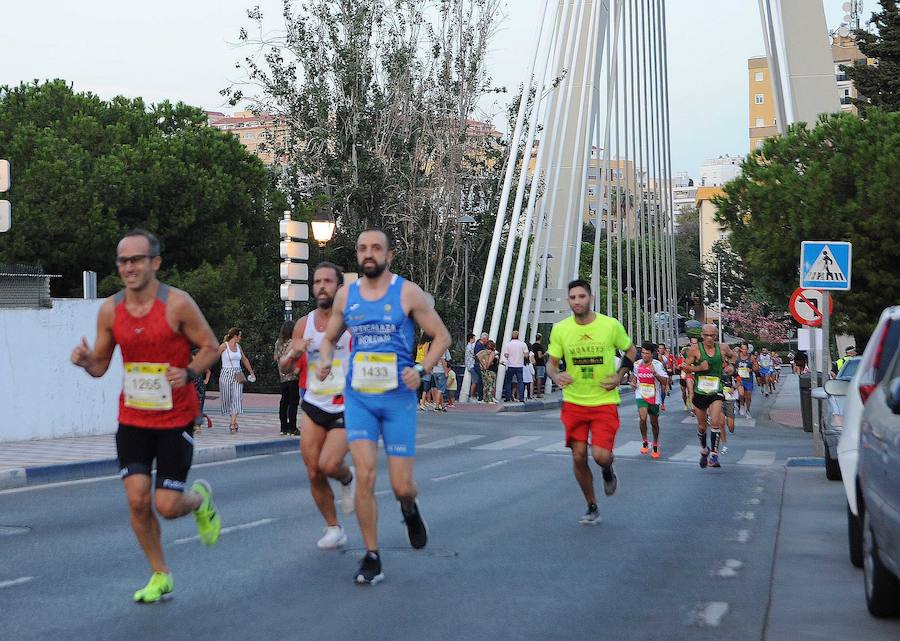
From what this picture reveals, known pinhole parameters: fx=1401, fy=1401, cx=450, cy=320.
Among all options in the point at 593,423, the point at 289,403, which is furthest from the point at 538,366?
the point at 593,423

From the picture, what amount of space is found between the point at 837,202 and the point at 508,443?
1325 centimetres

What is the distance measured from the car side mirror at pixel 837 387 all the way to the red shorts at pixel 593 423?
178 cm

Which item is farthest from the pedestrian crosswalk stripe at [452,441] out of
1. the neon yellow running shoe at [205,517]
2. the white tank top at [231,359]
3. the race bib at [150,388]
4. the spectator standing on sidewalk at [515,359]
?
the race bib at [150,388]

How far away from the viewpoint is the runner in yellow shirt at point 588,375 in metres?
10.8

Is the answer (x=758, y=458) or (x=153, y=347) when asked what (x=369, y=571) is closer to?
Answer: (x=153, y=347)

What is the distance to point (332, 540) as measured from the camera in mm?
8984

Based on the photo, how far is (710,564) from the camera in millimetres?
8820

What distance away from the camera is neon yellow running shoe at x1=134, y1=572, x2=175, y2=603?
7.03 meters

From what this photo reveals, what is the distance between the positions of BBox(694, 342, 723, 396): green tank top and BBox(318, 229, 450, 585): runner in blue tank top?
9.72 metres

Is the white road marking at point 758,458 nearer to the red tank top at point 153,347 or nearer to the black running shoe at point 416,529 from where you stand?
the black running shoe at point 416,529

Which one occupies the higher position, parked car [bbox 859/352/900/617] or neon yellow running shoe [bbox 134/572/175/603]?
parked car [bbox 859/352/900/617]

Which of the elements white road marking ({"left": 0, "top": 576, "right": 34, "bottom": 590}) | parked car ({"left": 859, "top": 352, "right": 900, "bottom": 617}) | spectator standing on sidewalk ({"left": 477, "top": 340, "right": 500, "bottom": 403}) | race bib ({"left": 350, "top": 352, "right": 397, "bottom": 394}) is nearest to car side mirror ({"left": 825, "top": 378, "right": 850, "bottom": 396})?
parked car ({"left": 859, "top": 352, "right": 900, "bottom": 617})

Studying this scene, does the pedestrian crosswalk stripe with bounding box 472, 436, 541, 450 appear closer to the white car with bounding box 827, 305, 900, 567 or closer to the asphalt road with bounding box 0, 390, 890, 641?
the asphalt road with bounding box 0, 390, 890, 641

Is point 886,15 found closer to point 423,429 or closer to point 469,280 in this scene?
point 469,280
